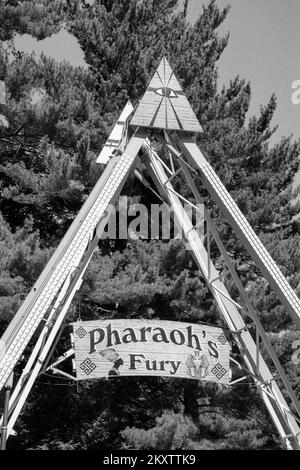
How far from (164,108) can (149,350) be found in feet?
12.1

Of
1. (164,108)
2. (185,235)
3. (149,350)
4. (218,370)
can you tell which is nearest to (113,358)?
(149,350)

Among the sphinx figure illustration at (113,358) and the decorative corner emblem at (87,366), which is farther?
the sphinx figure illustration at (113,358)

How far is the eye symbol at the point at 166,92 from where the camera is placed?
11.6 m

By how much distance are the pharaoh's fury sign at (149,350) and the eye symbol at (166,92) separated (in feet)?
11.5

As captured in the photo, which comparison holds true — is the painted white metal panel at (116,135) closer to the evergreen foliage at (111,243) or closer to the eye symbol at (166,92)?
the eye symbol at (166,92)

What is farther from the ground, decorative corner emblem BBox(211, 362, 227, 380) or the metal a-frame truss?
the metal a-frame truss

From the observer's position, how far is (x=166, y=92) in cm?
1162

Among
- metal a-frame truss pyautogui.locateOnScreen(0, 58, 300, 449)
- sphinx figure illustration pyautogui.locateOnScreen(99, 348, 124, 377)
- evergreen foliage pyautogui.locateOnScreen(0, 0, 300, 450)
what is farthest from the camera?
evergreen foliage pyautogui.locateOnScreen(0, 0, 300, 450)

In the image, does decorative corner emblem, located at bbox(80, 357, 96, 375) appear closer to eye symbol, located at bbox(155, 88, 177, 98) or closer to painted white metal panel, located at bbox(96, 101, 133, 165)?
painted white metal panel, located at bbox(96, 101, 133, 165)

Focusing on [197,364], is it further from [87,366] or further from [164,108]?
[164,108]

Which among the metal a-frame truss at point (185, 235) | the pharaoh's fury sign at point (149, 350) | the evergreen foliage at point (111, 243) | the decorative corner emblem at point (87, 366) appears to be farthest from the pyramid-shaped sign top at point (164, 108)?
the evergreen foliage at point (111, 243)

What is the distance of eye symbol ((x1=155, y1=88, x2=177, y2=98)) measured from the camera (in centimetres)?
1159

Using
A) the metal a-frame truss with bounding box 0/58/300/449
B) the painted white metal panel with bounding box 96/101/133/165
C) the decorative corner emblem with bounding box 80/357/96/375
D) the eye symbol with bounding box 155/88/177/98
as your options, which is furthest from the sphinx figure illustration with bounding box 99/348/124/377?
the eye symbol with bounding box 155/88/177/98

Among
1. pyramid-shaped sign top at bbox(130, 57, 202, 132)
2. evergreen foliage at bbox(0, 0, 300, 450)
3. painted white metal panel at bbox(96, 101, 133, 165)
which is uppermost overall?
pyramid-shaped sign top at bbox(130, 57, 202, 132)
